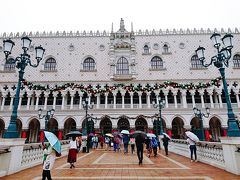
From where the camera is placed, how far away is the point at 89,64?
105 ft


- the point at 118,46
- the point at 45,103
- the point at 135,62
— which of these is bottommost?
the point at 45,103

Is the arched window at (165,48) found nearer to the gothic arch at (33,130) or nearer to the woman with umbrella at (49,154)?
the gothic arch at (33,130)

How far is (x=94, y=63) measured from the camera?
31.7 metres

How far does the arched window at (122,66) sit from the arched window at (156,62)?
15.0ft

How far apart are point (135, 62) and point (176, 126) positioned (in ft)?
41.5

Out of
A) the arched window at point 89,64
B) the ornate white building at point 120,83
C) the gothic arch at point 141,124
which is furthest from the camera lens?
the arched window at point 89,64

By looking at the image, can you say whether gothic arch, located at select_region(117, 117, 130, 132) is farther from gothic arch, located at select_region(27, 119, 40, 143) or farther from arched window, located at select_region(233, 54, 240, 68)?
arched window, located at select_region(233, 54, 240, 68)

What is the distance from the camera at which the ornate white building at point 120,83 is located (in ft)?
87.8

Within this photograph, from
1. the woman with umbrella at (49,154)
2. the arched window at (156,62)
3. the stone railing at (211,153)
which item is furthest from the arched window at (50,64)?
the woman with umbrella at (49,154)

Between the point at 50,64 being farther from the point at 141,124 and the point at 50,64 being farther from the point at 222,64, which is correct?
the point at 222,64

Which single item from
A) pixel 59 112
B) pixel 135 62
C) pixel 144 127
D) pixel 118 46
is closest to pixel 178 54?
pixel 135 62

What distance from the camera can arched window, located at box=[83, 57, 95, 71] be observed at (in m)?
31.4

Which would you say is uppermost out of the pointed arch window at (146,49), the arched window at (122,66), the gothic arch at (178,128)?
the pointed arch window at (146,49)

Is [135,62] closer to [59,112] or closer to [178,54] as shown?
[178,54]
